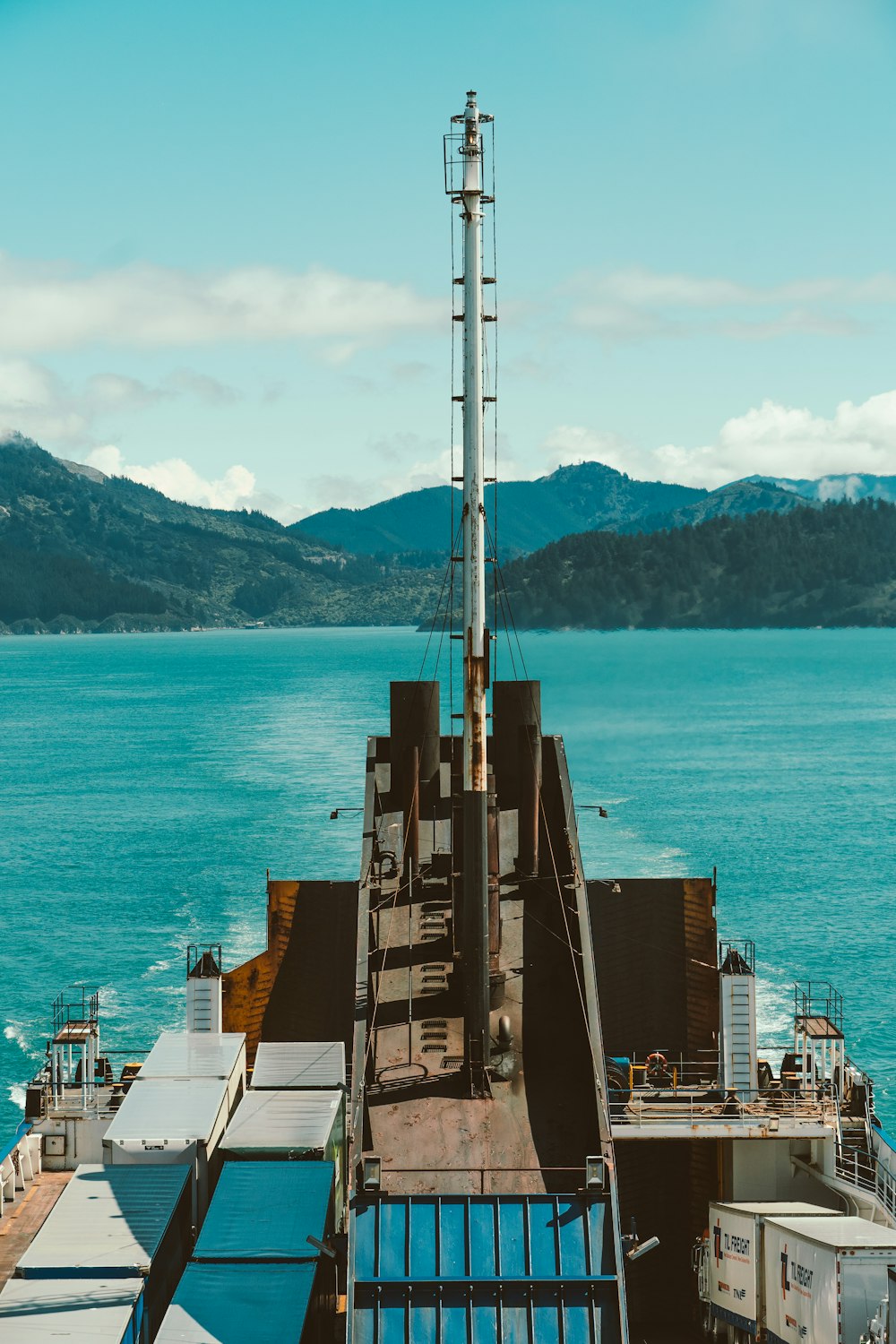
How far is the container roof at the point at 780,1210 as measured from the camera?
→ 20359 mm

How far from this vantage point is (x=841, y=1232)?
1859 cm

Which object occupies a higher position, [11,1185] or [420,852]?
[420,852]

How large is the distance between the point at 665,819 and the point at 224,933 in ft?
97.4

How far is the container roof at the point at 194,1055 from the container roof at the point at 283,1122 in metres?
0.84

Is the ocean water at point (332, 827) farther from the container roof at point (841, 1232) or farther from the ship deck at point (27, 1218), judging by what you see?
the ship deck at point (27, 1218)

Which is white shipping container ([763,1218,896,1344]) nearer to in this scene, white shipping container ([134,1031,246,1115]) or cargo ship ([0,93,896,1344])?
cargo ship ([0,93,896,1344])

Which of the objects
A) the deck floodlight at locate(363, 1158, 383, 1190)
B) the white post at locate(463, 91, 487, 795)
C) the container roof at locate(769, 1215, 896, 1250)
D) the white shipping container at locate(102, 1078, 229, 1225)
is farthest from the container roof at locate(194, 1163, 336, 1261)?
the white post at locate(463, 91, 487, 795)

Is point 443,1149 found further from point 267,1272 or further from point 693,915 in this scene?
point 693,915

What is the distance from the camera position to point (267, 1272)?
18969 millimetres

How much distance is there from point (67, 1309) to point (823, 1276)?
33.0ft

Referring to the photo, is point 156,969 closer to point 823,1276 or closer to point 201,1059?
point 201,1059

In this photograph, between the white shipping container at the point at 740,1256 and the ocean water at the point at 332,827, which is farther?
the ocean water at the point at 332,827

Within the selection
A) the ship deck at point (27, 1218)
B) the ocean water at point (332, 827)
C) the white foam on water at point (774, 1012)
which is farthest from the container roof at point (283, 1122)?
the white foam on water at point (774, 1012)

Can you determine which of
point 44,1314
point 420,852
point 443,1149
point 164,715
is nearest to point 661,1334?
point 443,1149
